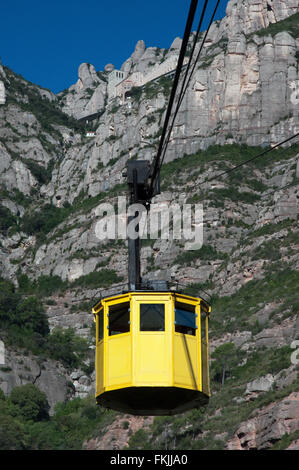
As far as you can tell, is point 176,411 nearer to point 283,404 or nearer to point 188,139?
point 283,404

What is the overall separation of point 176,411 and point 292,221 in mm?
82985

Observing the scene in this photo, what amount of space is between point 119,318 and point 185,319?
6.29 feet

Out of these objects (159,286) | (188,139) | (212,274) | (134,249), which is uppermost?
(188,139)

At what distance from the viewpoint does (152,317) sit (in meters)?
24.5

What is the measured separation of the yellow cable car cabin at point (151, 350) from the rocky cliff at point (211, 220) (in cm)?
4042

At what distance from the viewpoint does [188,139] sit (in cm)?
14588

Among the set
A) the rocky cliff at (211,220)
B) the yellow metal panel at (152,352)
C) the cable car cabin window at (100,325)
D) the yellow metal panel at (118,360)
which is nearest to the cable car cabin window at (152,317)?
the yellow metal panel at (152,352)

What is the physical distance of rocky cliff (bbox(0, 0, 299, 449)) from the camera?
265 ft

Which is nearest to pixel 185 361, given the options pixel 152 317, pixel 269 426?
pixel 152 317

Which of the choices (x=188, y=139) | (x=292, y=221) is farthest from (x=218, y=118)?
(x=292, y=221)

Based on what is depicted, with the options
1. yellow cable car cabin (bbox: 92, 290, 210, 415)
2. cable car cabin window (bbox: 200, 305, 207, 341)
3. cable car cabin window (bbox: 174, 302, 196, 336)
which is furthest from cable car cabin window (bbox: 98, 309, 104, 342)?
cable car cabin window (bbox: 200, 305, 207, 341)

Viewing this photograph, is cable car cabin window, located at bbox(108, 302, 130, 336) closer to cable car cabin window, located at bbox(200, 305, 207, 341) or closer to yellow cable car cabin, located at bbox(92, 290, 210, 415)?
yellow cable car cabin, located at bbox(92, 290, 210, 415)

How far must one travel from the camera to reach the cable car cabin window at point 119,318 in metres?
24.8
